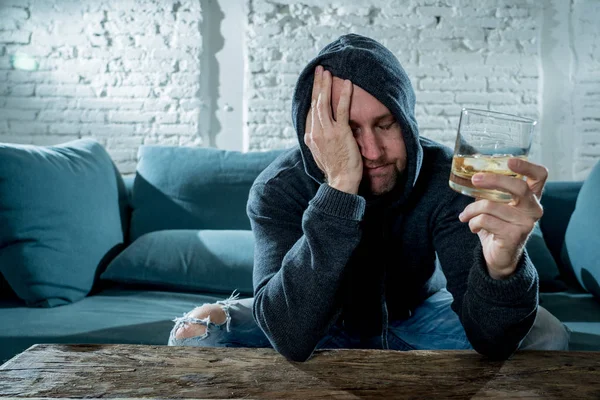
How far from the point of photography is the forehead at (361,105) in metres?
1.31

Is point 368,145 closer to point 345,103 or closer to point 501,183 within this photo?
point 345,103

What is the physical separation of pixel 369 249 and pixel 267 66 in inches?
79.7

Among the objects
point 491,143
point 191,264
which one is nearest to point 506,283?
Result: point 491,143

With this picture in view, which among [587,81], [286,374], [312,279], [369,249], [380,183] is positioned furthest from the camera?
→ [587,81]

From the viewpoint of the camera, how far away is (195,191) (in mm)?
2533

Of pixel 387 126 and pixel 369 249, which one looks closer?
pixel 387 126

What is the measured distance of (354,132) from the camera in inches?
52.4

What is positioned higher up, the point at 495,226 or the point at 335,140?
the point at 335,140

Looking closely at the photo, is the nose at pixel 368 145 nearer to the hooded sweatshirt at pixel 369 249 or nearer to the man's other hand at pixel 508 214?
the hooded sweatshirt at pixel 369 249

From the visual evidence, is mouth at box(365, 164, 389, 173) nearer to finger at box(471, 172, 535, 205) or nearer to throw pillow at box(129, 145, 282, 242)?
finger at box(471, 172, 535, 205)

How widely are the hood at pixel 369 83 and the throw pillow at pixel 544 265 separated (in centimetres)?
102

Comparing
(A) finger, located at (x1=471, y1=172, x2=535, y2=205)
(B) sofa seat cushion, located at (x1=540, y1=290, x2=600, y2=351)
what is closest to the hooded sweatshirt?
(A) finger, located at (x1=471, y1=172, x2=535, y2=205)

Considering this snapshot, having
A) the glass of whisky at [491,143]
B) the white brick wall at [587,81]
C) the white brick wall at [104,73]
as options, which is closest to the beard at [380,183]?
the glass of whisky at [491,143]

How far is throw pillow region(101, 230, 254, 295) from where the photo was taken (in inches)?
84.5
